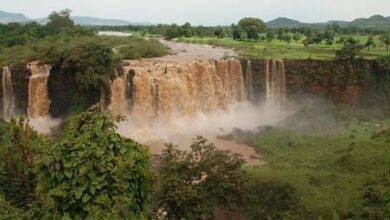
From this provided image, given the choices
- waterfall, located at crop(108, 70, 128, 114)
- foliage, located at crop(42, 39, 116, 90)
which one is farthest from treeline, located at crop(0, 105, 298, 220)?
waterfall, located at crop(108, 70, 128, 114)

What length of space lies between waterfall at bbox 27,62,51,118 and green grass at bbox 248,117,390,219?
35.7 ft

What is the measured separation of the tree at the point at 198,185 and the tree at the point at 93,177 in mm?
4881

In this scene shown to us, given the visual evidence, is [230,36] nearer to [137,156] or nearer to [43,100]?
[43,100]

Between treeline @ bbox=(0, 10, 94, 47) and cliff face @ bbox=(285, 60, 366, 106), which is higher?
treeline @ bbox=(0, 10, 94, 47)

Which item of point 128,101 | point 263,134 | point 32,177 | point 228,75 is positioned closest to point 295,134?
point 263,134

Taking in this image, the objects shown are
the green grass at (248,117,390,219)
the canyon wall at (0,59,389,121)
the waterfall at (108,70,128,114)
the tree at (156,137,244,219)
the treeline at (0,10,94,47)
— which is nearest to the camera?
the tree at (156,137,244,219)

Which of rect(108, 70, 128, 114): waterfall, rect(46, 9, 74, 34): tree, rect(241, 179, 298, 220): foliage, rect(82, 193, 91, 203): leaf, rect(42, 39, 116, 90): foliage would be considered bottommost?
rect(241, 179, 298, 220): foliage

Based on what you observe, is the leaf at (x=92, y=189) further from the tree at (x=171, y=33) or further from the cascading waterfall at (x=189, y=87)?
the tree at (x=171, y=33)

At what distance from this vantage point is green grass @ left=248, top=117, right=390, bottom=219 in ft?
47.6

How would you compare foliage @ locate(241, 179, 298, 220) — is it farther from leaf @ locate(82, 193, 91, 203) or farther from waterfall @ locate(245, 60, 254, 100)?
waterfall @ locate(245, 60, 254, 100)

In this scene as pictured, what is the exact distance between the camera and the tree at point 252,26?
4834cm

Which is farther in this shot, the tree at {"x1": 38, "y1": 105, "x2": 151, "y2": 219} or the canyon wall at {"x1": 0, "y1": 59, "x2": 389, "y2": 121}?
the canyon wall at {"x1": 0, "y1": 59, "x2": 389, "y2": 121}

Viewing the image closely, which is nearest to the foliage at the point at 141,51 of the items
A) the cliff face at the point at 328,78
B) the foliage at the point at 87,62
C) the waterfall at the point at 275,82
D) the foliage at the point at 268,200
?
the foliage at the point at 87,62

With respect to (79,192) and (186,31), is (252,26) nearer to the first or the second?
(186,31)
